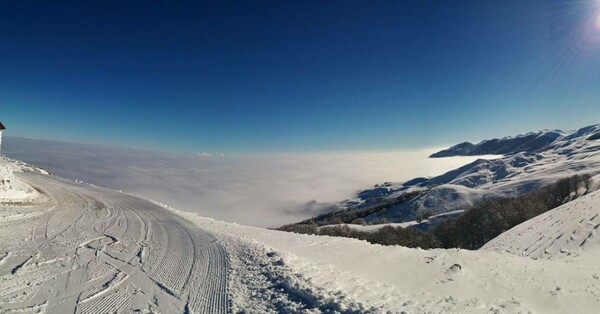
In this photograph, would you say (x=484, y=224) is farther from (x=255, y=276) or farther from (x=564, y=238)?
(x=255, y=276)

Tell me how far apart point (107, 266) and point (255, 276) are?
207 inches

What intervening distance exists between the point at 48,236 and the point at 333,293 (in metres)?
13.9

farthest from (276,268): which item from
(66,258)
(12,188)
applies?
(12,188)

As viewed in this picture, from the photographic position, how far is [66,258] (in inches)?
466

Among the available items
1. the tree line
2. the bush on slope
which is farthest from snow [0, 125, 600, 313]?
the bush on slope

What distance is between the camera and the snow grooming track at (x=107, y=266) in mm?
8273

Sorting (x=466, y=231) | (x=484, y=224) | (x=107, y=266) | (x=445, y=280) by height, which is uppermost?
(x=445, y=280)

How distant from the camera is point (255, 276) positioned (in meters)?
10.7

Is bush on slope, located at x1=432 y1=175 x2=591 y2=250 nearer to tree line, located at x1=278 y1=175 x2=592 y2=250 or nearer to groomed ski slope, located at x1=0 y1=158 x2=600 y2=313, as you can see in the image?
tree line, located at x1=278 y1=175 x2=592 y2=250

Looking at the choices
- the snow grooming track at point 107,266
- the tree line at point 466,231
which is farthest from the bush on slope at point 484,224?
the snow grooming track at point 107,266

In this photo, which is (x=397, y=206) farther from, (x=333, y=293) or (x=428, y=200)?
(x=333, y=293)

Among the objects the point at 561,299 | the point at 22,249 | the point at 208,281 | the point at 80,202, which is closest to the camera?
the point at 561,299

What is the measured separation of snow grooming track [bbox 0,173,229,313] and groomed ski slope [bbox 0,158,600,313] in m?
0.04

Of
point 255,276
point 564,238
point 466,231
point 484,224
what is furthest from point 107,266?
point 466,231
